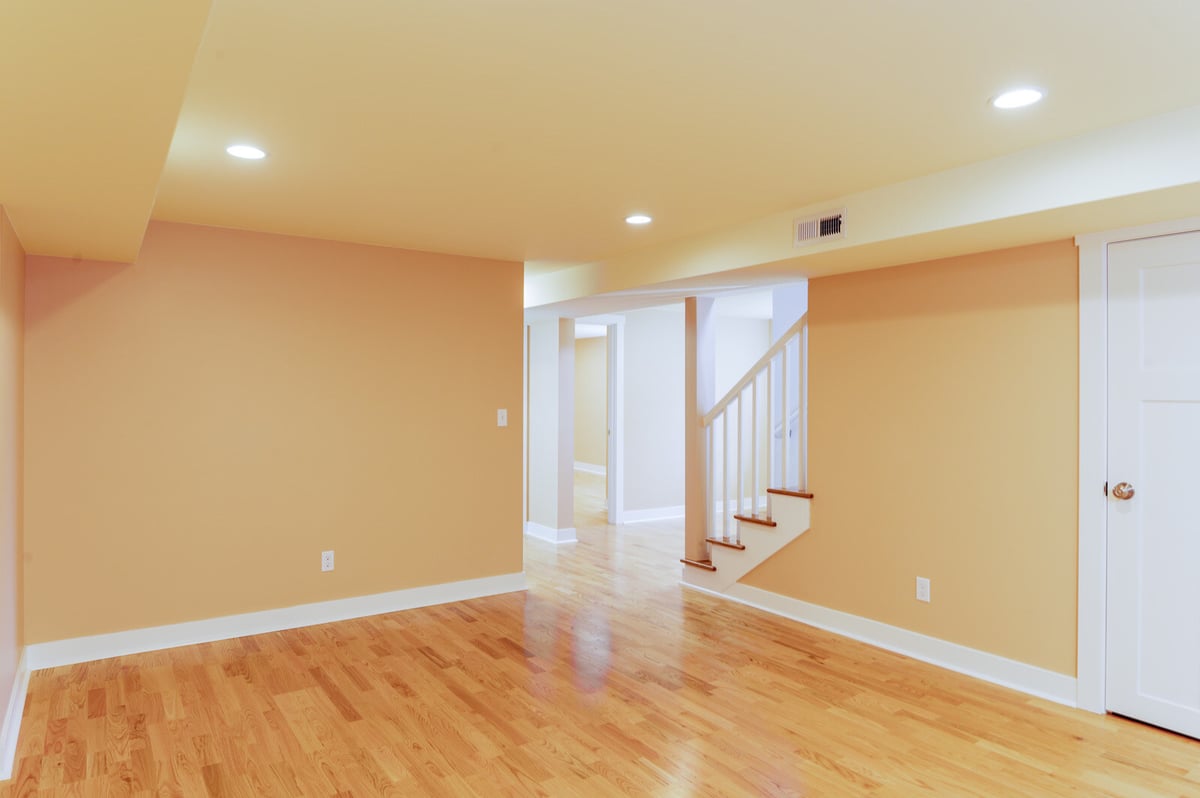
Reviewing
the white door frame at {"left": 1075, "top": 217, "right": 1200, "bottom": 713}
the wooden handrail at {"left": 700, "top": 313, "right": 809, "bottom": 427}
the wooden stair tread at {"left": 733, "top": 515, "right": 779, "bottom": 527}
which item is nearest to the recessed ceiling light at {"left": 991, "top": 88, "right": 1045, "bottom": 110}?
the white door frame at {"left": 1075, "top": 217, "right": 1200, "bottom": 713}

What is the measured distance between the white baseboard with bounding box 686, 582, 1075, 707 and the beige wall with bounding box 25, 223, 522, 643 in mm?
1790

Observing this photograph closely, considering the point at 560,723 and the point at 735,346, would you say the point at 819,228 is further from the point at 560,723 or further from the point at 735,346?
the point at 735,346

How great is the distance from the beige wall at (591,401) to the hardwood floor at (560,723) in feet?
26.2

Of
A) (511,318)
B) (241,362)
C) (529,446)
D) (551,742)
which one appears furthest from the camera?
(529,446)

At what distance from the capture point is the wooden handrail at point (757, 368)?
4519 mm

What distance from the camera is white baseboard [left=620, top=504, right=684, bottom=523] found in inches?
306

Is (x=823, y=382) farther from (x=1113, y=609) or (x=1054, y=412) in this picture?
(x=1113, y=609)

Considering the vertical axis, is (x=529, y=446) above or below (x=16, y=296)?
below

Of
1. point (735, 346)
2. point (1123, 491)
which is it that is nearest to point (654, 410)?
point (735, 346)

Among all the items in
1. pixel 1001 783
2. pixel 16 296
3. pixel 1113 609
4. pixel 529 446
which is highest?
pixel 16 296

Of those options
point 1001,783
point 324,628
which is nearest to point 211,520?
point 324,628

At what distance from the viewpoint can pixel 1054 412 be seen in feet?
10.7

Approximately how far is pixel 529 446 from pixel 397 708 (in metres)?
4.05

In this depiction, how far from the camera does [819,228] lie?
3512 mm
